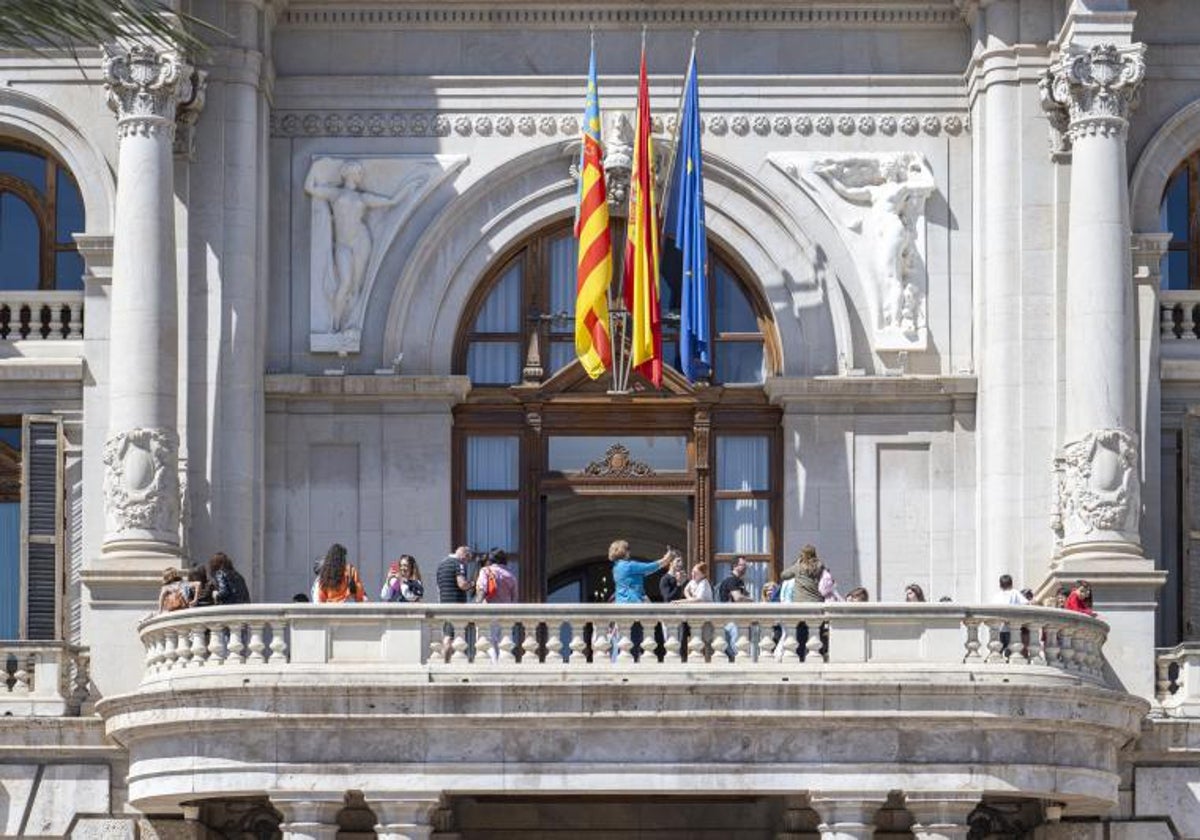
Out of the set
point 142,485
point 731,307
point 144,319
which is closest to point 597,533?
A: point 731,307

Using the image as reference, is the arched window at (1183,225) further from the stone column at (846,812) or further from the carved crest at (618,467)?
the stone column at (846,812)

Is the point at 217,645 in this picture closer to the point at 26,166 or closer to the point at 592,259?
the point at 592,259

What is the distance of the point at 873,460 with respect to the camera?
151 ft

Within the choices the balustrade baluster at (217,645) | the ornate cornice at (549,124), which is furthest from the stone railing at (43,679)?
the ornate cornice at (549,124)

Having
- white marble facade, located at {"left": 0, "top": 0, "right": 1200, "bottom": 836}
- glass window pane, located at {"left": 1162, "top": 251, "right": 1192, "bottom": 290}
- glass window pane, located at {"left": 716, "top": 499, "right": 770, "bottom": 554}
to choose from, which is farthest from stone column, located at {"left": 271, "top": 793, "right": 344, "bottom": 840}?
glass window pane, located at {"left": 1162, "top": 251, "right": 1192, "bottom": 290}

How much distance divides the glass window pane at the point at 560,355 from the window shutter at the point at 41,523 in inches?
223

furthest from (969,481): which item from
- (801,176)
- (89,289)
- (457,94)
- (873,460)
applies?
(89,289)

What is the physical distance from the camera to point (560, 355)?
4675cm

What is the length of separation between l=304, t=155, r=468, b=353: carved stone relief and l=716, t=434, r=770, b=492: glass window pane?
171 inches

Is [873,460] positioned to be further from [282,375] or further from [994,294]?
[282,375]

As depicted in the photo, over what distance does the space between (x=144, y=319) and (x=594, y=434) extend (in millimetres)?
5541

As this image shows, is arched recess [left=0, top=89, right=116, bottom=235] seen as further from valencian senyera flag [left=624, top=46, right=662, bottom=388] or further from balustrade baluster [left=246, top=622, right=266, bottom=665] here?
balustrade baluster [left=246, top=622, right=266, bottom=665]

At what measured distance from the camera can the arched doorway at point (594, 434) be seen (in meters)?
46.2

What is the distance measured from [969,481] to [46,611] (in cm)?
1047
